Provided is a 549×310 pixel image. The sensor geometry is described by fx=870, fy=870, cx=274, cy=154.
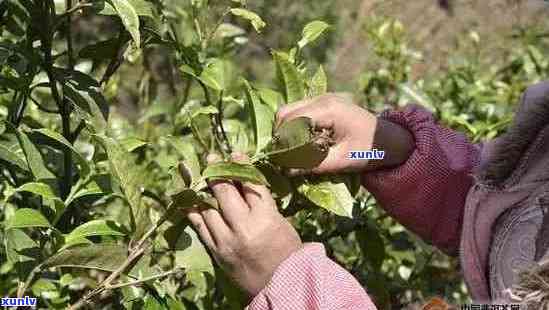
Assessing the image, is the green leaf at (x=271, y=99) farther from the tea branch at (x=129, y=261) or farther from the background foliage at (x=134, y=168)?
the tea branch at (x=129, y=261)

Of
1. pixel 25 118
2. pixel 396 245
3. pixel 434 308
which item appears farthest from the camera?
pixel 396 245

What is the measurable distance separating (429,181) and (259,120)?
1.03 ft

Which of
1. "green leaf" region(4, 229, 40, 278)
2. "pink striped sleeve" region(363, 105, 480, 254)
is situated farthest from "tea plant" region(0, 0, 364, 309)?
"pink striped sleeve" region(363, 105, 480, 254)

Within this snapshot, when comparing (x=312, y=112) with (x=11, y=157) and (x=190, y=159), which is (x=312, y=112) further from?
(x=11, y=157)

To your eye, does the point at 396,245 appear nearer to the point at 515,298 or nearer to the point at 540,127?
the point at 540,127

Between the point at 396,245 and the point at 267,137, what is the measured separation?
625mm

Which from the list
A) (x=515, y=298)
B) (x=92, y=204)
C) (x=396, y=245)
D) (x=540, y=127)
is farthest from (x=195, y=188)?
(x=396, y=245)

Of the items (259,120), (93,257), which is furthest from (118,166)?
(259,120)

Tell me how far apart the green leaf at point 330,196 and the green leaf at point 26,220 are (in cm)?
35

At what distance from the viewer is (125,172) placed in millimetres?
1077

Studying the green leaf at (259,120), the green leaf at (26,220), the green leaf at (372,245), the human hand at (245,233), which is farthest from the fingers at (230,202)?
the green leaf at (372,245)

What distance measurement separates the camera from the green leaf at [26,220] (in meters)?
1.01

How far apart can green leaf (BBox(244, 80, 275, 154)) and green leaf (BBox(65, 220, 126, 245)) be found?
21 centimetres

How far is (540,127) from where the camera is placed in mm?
1254
